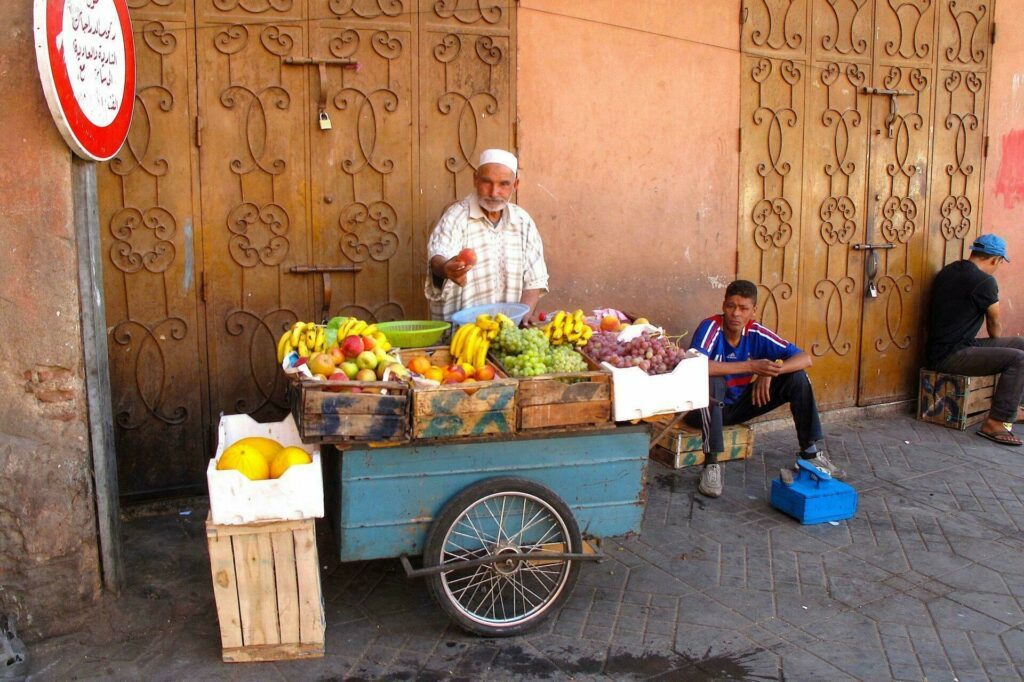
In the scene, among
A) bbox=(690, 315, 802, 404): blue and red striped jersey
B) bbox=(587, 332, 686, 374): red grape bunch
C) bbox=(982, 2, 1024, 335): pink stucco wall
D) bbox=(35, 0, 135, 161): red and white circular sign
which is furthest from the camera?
bbox=(982, 2, 1024, 335): pink stucco wall

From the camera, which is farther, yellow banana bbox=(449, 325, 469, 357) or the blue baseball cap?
the blue baseball cap

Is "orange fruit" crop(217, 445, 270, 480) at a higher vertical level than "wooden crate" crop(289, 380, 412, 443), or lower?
lower

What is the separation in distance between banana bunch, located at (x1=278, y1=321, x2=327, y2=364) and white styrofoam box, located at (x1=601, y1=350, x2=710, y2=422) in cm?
126

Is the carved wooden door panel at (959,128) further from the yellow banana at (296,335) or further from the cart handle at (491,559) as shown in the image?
the yellow banana at (296,335)

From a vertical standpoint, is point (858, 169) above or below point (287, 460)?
above

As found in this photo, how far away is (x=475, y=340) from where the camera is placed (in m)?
3.98

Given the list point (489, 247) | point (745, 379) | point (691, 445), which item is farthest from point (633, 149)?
point (691, 445)

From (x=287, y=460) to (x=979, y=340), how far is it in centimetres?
591

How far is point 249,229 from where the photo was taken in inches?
199

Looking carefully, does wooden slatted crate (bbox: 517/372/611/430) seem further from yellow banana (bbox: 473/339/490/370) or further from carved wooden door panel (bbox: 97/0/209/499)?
carved wooden door panel (bbox: 97/0/209/499)

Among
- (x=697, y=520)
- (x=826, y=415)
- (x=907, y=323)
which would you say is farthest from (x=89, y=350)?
(x=907, y=323)

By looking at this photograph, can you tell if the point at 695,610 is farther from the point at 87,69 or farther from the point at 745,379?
the point at 87,69

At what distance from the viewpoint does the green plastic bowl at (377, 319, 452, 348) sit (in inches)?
166

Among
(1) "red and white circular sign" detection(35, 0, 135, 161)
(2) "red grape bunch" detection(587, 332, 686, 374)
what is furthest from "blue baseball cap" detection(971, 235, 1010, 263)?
(1) "red and white circular sign" detection(35, 0, 135, 161)
